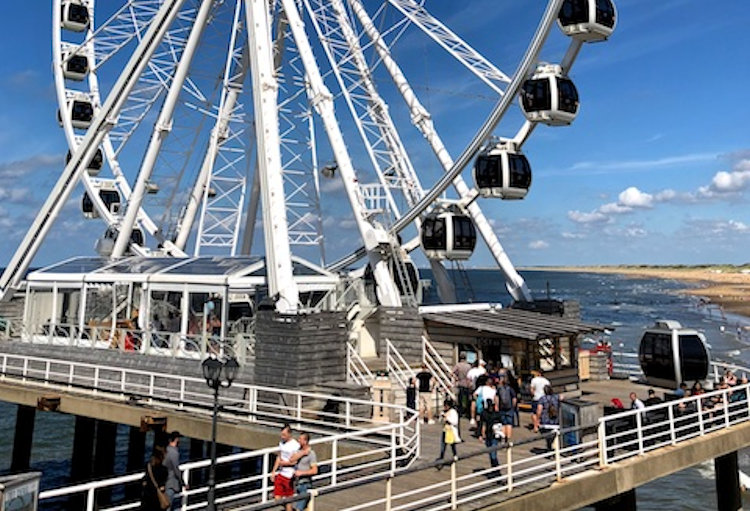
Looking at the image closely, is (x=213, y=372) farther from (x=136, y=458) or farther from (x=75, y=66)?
(x=75, y=66)

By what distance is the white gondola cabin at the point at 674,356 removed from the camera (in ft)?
60.0

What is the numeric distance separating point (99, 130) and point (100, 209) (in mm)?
8129

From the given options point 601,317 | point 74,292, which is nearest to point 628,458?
point 74,292

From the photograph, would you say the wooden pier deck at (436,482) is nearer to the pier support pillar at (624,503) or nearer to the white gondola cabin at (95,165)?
the pier support pillar at (624,503)

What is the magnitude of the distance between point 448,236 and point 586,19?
8.47 metres

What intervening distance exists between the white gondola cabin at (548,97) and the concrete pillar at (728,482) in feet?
37.0

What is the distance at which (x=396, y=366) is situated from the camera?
20.7 metres

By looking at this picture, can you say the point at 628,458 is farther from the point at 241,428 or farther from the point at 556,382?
the point at 241,428

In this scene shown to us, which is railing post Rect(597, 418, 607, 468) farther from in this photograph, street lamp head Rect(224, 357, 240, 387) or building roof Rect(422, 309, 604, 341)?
street lamp head Rect(224, 357, 240, 387)

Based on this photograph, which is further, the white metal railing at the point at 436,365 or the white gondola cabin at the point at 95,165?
the white gondola cabin at the point at 95,165

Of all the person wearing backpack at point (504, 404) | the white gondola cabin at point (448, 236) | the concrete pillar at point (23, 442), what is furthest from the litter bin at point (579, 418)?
the concrete pillar at point (23, 442)

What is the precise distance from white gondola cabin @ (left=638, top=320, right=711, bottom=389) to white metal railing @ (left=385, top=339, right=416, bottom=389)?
289 inches

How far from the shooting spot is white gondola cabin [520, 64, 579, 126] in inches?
800

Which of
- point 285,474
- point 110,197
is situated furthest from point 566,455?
point 110,197
